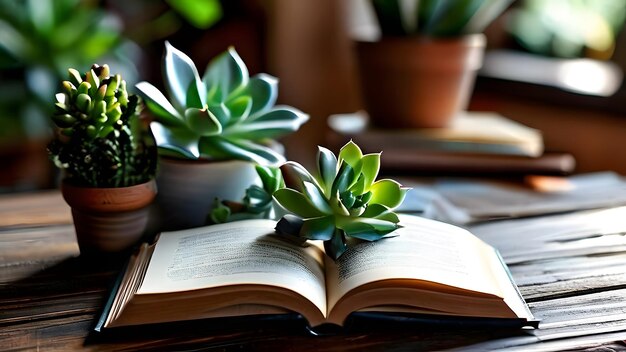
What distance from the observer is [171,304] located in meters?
0.67

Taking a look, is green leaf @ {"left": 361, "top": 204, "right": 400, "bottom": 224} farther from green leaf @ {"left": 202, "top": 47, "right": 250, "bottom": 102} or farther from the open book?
green leaf @ {"left": 202, "top": 47, "right": 250, "bottom": 102}

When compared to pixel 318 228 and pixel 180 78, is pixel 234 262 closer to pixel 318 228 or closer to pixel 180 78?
pixel 318 228

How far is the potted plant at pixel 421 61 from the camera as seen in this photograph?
1312mm

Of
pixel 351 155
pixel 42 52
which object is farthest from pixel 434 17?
pixel 42 52

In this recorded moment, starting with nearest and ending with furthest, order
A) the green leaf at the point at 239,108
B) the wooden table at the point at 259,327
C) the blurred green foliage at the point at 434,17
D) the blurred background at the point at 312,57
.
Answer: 1. the wooden table at the point at 259,327
2. the green leaf at the point at 239,108
3. the blurred green foliage at the point at 434,17
4. the blurred background at the point at 312,57

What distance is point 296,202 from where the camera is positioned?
0.77 m

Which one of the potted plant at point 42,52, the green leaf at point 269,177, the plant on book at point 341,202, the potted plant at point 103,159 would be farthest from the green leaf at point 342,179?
the potted plant at point 42,52

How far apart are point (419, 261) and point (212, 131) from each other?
11.8 inches

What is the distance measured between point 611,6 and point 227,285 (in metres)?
1.52

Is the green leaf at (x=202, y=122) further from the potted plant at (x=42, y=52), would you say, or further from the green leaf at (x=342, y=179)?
the potted plant at (x=42, y=52)

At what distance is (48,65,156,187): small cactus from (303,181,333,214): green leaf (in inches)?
8.6

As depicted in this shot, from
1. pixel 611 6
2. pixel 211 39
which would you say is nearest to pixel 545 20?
pixel 611 6

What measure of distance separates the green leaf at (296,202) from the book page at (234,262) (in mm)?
38

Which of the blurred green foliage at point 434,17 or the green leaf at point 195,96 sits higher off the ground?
the blurred green foliage at point 434,17
